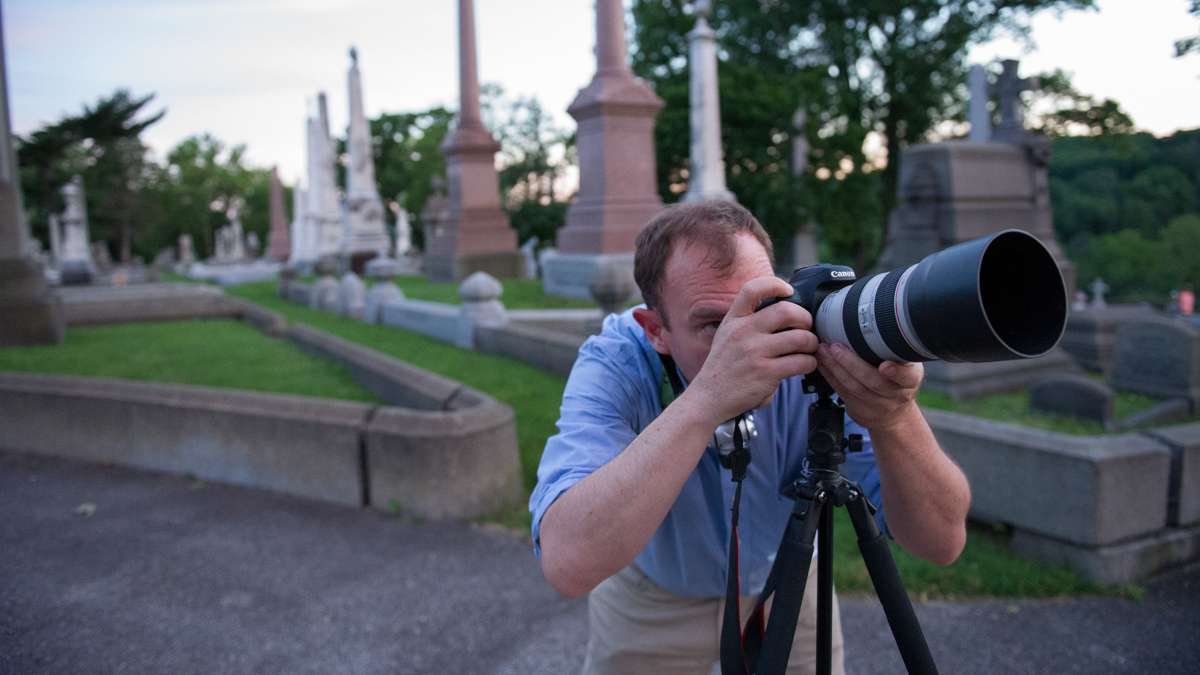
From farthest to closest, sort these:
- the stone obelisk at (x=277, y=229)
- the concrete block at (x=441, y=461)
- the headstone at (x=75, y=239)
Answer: the stone obelisk at (x=277, y=229) < the headstone at (x=75, y=239) < the concrete block at (x=441, y=461)

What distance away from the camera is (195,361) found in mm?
7812

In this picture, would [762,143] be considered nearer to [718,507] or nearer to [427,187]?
[718,507]

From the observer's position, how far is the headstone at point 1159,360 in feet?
19.7

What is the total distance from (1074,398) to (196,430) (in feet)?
18.7

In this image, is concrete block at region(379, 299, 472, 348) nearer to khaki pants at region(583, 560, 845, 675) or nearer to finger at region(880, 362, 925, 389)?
khaki pants at region(583, 560, 845, 675)

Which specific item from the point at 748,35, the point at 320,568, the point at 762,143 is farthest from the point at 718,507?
the point at 748,35

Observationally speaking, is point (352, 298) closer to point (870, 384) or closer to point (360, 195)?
point (360, 195)

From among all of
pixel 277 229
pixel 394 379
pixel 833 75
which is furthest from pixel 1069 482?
pixel 277 229

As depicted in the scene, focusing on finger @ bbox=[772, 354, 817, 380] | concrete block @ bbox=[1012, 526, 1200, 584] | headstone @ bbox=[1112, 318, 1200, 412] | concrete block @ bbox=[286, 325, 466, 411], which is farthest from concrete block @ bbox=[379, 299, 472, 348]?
finger @ bbox=[772, 354, 817, 380]

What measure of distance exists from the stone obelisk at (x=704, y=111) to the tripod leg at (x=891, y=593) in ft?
40.4

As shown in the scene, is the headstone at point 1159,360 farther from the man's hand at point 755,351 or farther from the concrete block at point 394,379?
the man's hand at point 755,351

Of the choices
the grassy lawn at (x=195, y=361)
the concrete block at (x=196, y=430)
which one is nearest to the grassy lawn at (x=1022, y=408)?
the concrete block at (x=196, y=430)

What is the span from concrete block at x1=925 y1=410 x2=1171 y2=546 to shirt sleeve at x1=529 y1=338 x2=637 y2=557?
2624 mm

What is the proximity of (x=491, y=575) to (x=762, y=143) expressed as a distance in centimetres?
2159
